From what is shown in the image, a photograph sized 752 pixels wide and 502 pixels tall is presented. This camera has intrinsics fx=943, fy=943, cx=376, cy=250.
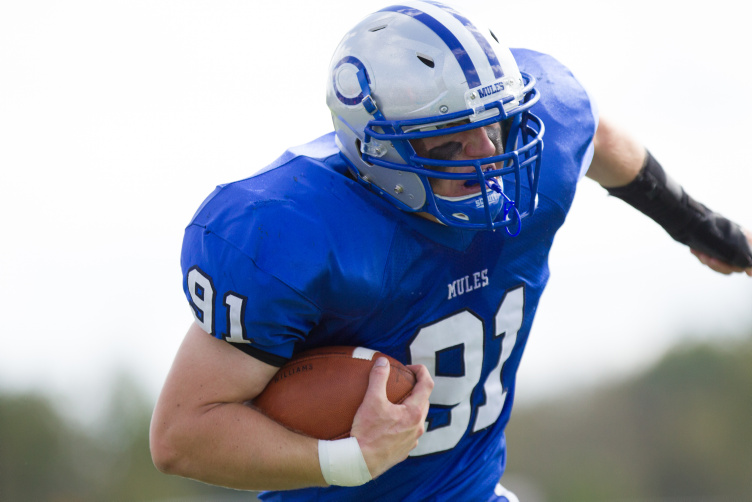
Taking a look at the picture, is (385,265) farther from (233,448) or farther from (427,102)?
(233,448)

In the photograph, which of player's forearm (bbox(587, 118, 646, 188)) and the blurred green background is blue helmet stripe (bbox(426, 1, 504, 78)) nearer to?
player's forearm (bbox(587, 118, 646, 188))

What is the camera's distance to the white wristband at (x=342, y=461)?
2133 mm

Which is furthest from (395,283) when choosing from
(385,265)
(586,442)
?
(586,442)

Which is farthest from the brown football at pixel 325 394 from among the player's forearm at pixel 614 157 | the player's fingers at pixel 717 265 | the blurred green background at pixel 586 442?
the blurred green background at pixel 586 442

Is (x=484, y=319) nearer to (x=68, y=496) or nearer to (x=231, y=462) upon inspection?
(x=231, y=462)

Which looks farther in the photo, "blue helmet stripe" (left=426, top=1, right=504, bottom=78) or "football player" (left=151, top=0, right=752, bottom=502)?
"blue helmet stripe" (left=426, top=1, right=504, bottom=78)

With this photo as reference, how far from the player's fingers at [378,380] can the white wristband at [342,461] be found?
0.37ft

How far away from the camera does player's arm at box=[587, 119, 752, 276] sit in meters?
3.15

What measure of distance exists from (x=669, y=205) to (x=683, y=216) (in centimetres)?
7

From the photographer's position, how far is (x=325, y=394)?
2182 millimetres

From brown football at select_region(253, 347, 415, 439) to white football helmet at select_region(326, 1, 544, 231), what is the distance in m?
0.41

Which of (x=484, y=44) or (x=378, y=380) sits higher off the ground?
(x=484, y=44)

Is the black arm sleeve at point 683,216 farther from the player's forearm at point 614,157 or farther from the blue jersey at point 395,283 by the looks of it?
the blue jersey at point 395,283

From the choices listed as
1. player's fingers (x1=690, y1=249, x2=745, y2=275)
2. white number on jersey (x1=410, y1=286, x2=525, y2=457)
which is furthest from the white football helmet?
player's fingers (x1=690, y1=249, x2=745, y2=275)
